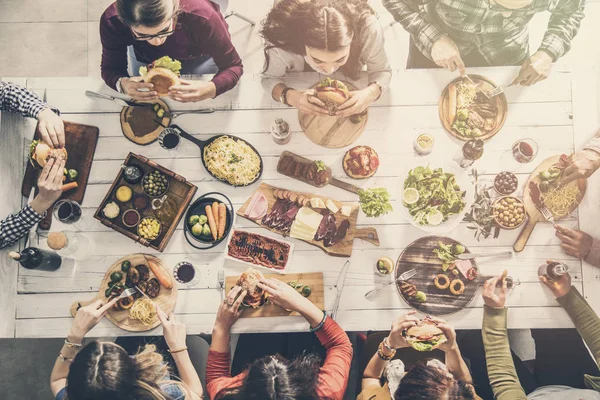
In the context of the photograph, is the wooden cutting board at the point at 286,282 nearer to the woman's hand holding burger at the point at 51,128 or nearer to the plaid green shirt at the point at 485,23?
the woman's hand holding burger at the point at 51,128

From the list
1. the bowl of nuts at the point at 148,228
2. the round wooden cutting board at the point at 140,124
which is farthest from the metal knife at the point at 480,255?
the round wooden cutting board at the point at 140,124

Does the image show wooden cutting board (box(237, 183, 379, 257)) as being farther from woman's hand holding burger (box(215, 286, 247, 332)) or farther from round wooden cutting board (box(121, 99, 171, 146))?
A: round wooden cutting board (box(121, 99, 171, 146))

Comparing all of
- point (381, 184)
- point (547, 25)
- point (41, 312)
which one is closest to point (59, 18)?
point (41, 312)

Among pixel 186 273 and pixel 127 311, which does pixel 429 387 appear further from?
pixel 127 311

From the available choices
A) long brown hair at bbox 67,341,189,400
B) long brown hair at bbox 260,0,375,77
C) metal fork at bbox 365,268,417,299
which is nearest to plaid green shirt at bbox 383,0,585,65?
long brown hair at bbox 260,0,375,77

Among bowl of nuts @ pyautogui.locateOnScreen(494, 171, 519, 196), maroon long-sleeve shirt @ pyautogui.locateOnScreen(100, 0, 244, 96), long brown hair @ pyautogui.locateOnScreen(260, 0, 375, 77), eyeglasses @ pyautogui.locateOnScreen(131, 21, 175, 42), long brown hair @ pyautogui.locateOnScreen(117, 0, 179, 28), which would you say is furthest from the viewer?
bowl of nuts @ pyautogui.locateOnScreen(494, 171, 519, 196)

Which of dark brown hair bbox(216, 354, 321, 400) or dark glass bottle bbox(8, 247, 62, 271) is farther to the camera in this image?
dark glass bottle bbox(8, 247, 62, 271)
